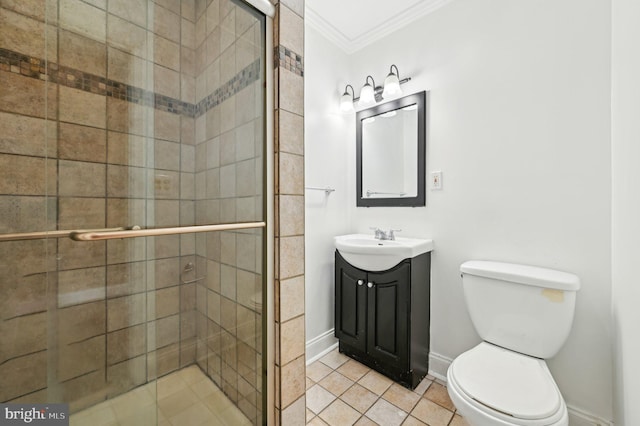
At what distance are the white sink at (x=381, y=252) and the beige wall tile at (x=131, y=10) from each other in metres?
1.47

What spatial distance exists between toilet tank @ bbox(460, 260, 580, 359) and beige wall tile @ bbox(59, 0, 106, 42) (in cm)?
188

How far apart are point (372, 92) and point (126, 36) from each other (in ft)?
5.17

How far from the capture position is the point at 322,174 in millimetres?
2057

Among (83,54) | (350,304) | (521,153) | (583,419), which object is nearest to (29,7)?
(83,54)

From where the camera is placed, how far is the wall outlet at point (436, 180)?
1.75m

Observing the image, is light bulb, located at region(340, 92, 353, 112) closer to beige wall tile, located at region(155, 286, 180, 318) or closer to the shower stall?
the shower stall

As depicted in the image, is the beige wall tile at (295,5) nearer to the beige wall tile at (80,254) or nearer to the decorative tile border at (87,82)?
the decorative tile border at (87,82)

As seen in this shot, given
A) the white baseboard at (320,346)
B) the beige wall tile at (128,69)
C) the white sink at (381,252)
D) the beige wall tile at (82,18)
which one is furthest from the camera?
the white baseboard at (320,346)

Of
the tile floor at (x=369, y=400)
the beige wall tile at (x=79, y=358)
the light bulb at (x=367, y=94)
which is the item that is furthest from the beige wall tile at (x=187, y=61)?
the tile floor at (x=369, y=400)

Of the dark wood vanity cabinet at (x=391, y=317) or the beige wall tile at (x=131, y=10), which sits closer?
the beige wall tile at (x=131, y=10)

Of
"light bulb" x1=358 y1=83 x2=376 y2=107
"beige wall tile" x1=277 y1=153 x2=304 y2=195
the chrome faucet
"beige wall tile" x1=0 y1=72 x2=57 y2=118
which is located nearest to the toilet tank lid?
the chrome faucet

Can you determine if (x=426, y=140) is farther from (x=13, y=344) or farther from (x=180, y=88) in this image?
(x=13, y=344)

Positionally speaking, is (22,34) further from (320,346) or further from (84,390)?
(320,346)

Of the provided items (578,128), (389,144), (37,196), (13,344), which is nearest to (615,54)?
(578,128)
